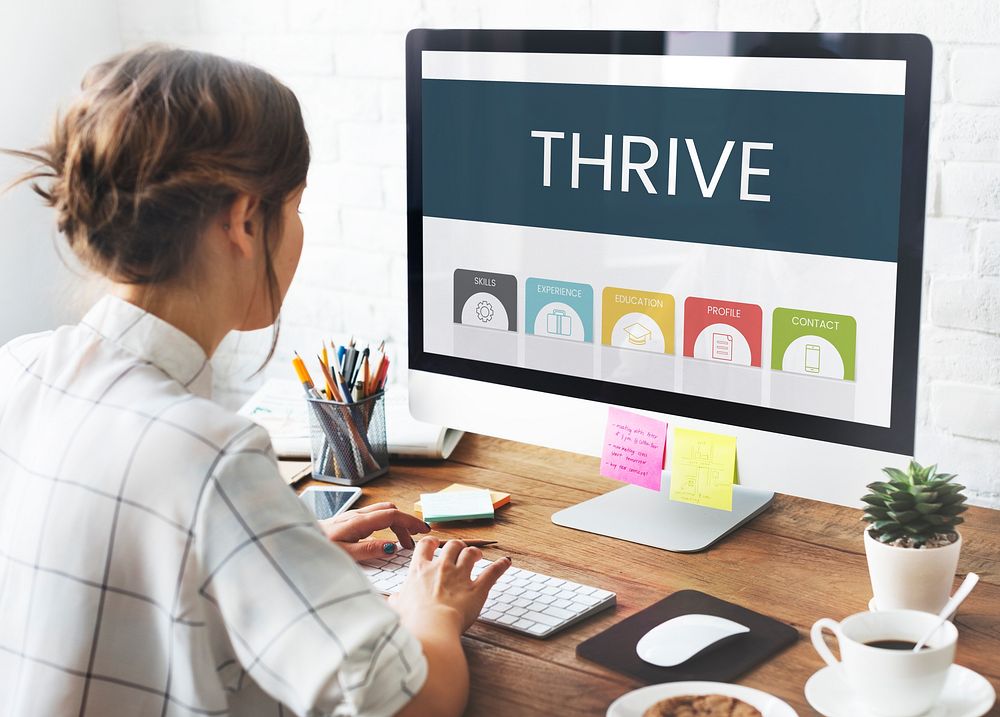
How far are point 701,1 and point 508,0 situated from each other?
0.32m

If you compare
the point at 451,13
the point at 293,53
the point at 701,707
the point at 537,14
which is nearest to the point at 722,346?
the point at 701,707

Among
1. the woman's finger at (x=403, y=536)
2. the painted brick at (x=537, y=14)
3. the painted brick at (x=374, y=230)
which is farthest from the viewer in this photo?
the painted brick at (x=374, y=230)

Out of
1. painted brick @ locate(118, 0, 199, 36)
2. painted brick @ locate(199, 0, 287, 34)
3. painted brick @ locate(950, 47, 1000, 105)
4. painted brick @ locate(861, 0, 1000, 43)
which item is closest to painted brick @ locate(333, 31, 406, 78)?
painted brick @ locate(199, 0, 287, 34)

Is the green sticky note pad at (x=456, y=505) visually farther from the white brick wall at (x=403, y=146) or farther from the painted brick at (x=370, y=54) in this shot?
the painted brick at (x=370, y=54)

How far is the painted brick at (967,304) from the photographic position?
140cm

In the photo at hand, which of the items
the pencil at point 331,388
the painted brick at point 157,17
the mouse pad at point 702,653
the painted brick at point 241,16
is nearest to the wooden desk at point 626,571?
the mouse pad at point 702,653

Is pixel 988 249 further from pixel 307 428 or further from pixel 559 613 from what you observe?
pixel 307 428

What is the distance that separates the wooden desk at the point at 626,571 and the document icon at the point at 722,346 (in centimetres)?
21

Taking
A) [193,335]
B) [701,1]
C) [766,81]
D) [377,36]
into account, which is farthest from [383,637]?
[377,36]

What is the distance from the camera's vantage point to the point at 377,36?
6.15ft

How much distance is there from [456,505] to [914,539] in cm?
51

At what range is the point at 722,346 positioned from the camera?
1163mm

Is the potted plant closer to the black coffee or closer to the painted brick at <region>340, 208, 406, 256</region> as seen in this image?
the black coffee

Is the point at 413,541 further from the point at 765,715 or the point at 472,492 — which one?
the point at 765,715
